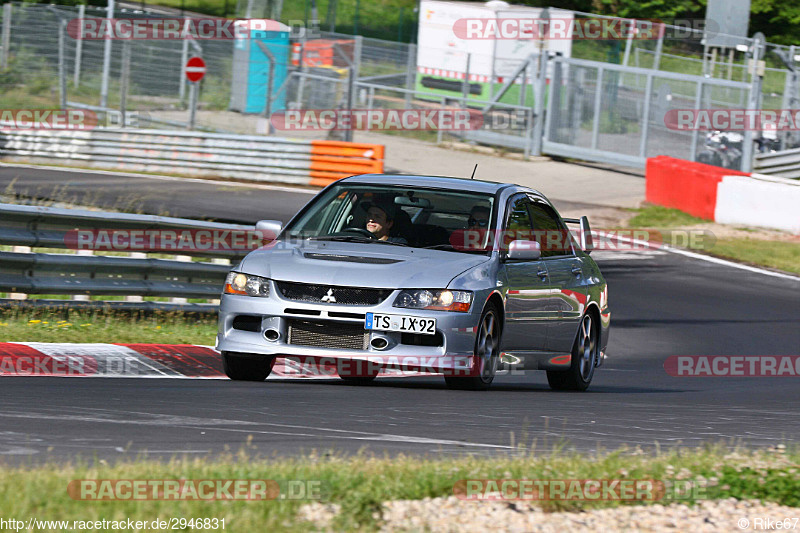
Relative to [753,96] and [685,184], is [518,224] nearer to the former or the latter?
[685,184]

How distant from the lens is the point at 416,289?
26.8 ft

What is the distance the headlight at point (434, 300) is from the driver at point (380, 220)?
3.15 ft

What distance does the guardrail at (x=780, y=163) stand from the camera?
26.6 metres

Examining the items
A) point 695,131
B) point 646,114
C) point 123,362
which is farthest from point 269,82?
point 123,362

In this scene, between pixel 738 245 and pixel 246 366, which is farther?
pixel 738 245

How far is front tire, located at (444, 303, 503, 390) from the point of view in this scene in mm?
8492

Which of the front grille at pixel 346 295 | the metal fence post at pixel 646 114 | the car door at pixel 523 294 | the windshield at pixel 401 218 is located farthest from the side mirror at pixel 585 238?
the metal fence post at pixel 646 114

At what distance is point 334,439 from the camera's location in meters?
6.16

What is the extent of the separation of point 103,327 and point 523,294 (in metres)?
3.69

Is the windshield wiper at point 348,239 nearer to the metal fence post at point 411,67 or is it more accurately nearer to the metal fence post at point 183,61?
the metal fence post at point 183,61

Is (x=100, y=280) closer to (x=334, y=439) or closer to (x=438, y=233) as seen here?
(x=438, y=233)

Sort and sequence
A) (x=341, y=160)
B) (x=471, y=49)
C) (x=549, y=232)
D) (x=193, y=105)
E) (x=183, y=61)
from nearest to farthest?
(x=549, y=232) < (x=341, y=160) < (x=193, y=105) < (x=183, y=61) < (x=471, y=49)

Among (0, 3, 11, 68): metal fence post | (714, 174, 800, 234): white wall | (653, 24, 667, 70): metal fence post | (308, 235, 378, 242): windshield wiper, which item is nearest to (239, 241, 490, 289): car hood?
(308, 235, 378, 242): windshield wiper

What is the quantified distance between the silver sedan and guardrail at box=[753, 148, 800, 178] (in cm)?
1736
